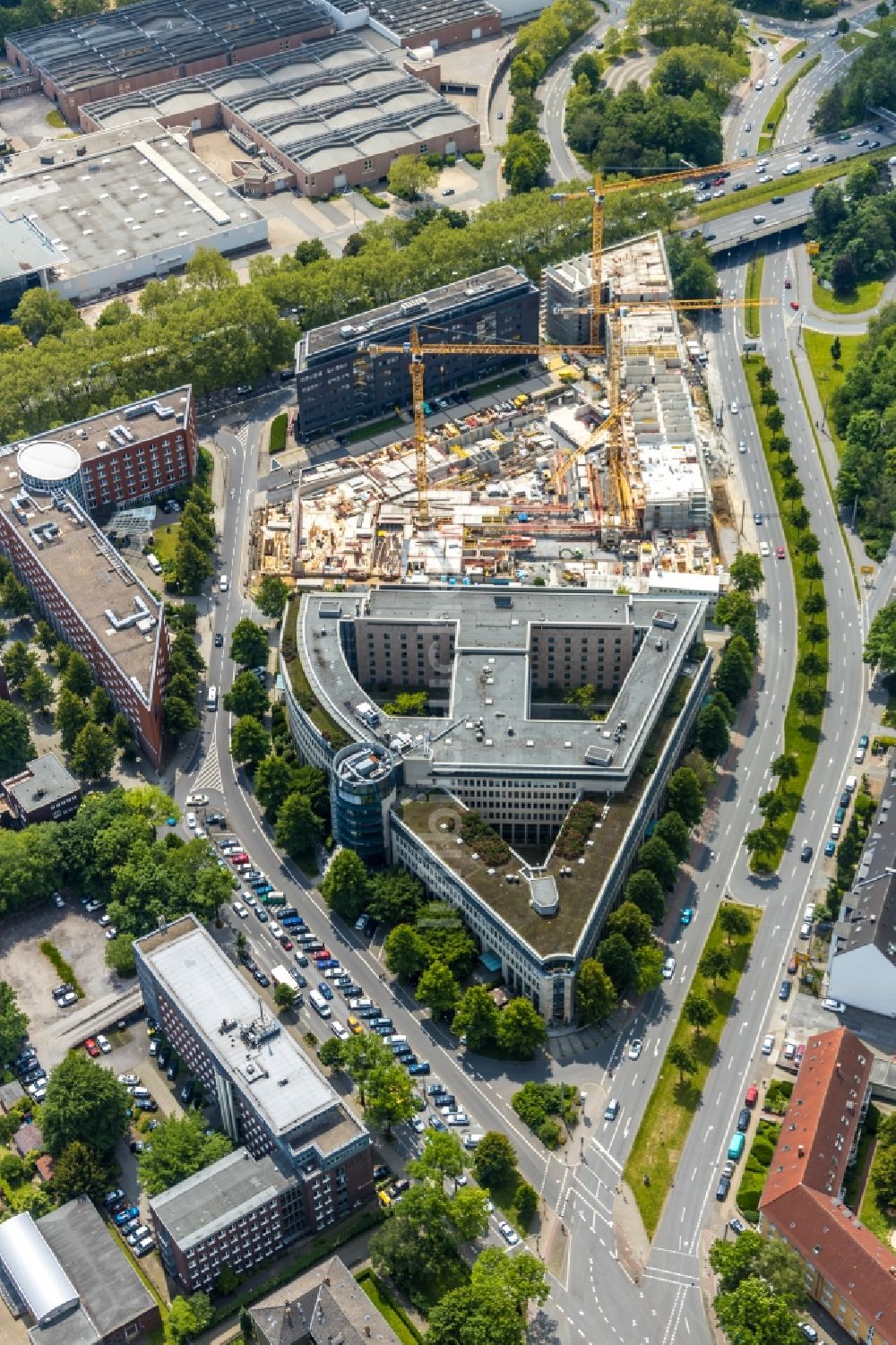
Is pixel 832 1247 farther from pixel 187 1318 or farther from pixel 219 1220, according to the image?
pixel 187 1318

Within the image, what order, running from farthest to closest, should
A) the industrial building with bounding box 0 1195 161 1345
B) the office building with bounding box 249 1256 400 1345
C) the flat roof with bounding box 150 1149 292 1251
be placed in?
1. the flat roof with bounding box 150 1149 292 1251
2. the industrial building with bounding box 0 1195 161 1345
3. the office building with bounding box 249 1256 400 1345

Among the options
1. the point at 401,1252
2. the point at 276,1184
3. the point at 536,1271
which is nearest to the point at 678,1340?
the point at 536,1271

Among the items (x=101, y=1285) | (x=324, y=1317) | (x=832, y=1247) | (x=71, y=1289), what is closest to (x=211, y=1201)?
(x=101, y=1285)

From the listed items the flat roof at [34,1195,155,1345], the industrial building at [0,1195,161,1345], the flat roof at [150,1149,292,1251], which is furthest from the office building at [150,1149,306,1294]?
the industrial building at [0,1195,161,1345]

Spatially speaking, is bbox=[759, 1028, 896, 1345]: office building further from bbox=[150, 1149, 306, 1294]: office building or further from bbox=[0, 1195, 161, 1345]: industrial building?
bbox=[0, 1195, 161, 1345]: industrial building

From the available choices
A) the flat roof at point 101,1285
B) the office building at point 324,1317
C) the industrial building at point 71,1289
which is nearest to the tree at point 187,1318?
the industrial building at point 71,1289

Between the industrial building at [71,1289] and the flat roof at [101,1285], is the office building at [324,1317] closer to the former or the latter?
the flat roof at [101,1285]
